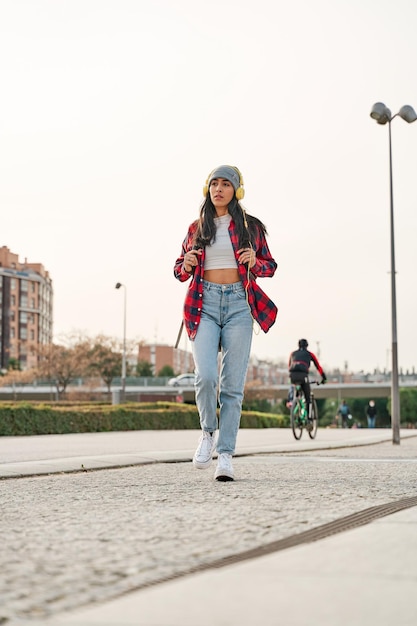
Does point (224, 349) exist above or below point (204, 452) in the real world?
above

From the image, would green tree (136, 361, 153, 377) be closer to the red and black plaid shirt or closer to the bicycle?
the bicycle

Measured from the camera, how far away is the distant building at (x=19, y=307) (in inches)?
5295

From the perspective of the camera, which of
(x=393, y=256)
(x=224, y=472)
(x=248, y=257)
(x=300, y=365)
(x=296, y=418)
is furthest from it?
(x=393, y=256)

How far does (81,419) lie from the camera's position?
857 inches

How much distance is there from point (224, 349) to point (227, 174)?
123 centimetres

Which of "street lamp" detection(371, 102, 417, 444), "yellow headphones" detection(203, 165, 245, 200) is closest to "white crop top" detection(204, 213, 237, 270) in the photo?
"yellow headphones" detection(203, 165, 245, 200)

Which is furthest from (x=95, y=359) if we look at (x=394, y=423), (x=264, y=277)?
(x=264, y=277)

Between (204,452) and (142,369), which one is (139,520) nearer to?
(204,452)

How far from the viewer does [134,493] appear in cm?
507

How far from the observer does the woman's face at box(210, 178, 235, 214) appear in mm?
6566

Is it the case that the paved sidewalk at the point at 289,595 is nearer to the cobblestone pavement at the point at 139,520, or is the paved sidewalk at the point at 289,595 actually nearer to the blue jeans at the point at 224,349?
the cobblestone pavement at the point at 139,520

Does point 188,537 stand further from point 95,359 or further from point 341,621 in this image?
point 95,359

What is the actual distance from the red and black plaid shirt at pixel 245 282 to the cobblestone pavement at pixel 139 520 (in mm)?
1068

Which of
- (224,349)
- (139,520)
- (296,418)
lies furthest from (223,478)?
(296,418)
